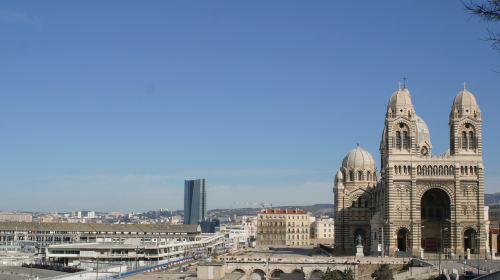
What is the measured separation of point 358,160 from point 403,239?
3010 centimetres

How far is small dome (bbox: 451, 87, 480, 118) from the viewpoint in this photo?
10238 centimetres

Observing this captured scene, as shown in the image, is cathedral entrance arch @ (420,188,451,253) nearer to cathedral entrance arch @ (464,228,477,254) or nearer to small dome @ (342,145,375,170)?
cathedral entrance arch @ (464,228,477,254)

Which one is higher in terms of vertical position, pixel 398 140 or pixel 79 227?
pixel 398 140

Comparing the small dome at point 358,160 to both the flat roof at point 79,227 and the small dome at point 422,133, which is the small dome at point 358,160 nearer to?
the small dome at point 422,133

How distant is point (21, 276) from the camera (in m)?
86.6

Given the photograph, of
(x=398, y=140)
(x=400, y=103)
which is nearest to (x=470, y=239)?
(x=398, y=140)

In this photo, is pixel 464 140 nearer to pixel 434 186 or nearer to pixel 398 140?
pixel 434 186

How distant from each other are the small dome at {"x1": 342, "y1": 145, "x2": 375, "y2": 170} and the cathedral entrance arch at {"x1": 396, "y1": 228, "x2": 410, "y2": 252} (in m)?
A: 28.7

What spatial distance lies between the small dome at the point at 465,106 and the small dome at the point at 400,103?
20.5 ft

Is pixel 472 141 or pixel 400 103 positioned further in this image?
pixel 400 103

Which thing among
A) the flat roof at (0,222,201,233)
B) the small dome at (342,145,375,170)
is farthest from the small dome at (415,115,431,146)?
the flat roof at (0,222,201,233)

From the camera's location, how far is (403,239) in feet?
339

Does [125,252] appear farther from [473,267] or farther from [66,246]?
[473,267]

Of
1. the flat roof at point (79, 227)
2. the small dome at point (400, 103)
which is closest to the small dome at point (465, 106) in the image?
the small dome at point (400, 103)
